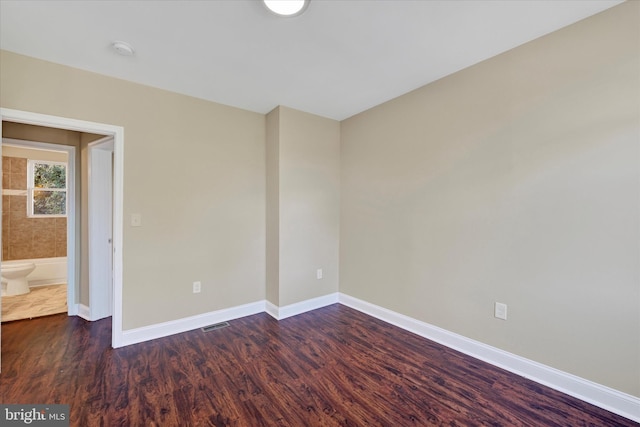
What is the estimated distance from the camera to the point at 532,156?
202 centimetres

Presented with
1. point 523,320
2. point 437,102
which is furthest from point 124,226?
point 523,320

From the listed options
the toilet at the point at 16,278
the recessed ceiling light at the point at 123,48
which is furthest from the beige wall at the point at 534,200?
the toilet at the point at 16,278

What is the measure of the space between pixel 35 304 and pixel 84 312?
1.02 metres

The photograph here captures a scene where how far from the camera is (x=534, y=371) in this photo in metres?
2.01

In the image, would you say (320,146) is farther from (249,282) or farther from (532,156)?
(532,156)

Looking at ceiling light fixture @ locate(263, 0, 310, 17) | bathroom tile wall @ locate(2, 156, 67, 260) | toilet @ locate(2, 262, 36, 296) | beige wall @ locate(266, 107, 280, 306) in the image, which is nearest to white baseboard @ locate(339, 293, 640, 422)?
beige wall @ locate(266, 107, 280, 306)

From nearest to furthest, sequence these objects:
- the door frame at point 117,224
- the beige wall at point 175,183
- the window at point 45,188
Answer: the beige wall at point 175,183
the door frame at point 117,224
the window at point 45,188

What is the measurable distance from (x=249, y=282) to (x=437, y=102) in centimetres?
291

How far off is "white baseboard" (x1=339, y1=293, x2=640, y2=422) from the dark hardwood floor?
Answer: 6 centimetres

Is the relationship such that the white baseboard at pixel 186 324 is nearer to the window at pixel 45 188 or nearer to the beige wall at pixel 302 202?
the beige wall at pixel 302 202

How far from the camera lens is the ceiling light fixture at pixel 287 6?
1.59m

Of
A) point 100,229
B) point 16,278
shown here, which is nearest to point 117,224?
point 100,229

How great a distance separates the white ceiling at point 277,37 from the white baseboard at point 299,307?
2.51 metres

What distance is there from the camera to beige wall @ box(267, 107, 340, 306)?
3.22 meters
